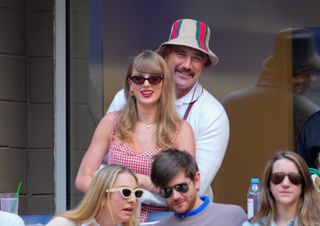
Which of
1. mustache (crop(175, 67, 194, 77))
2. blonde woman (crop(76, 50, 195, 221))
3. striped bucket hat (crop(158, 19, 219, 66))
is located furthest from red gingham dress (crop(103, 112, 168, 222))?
striped bucket hat (crop(158, 19, 219, 66))

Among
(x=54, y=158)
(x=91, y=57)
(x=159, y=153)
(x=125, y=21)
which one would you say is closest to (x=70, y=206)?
(x=54, y=158)

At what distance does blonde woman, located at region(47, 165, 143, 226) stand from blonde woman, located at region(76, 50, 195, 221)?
1.65 feet

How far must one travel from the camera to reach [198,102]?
17.8ft

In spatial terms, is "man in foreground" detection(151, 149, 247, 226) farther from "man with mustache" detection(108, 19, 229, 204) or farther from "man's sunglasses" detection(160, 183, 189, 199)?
"man with mustache" detection(108, 19, 229, 204)

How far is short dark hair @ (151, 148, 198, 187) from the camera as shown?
14.8ft

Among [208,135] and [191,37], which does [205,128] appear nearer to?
[208,135]

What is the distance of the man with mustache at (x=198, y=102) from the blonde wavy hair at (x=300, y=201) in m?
0.56

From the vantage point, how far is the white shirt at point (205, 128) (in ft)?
17.2

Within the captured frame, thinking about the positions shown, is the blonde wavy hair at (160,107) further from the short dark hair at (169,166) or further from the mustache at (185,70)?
the short dark hair at (169,166)

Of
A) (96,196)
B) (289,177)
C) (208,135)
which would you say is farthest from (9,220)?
(289,177)

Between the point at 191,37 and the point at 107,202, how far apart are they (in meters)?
1.51

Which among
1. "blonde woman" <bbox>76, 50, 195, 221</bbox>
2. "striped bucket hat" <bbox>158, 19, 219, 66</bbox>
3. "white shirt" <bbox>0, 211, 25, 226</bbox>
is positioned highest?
"striped bucket hat" <bbox>158, 19, 219, 66</bbox>

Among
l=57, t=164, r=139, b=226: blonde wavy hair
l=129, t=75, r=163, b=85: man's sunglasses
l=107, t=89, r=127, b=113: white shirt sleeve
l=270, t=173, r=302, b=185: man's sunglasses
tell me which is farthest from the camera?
l=107, t=89, r=127, b=113: white shirt sleeve

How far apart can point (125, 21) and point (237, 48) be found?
39.8 inches
